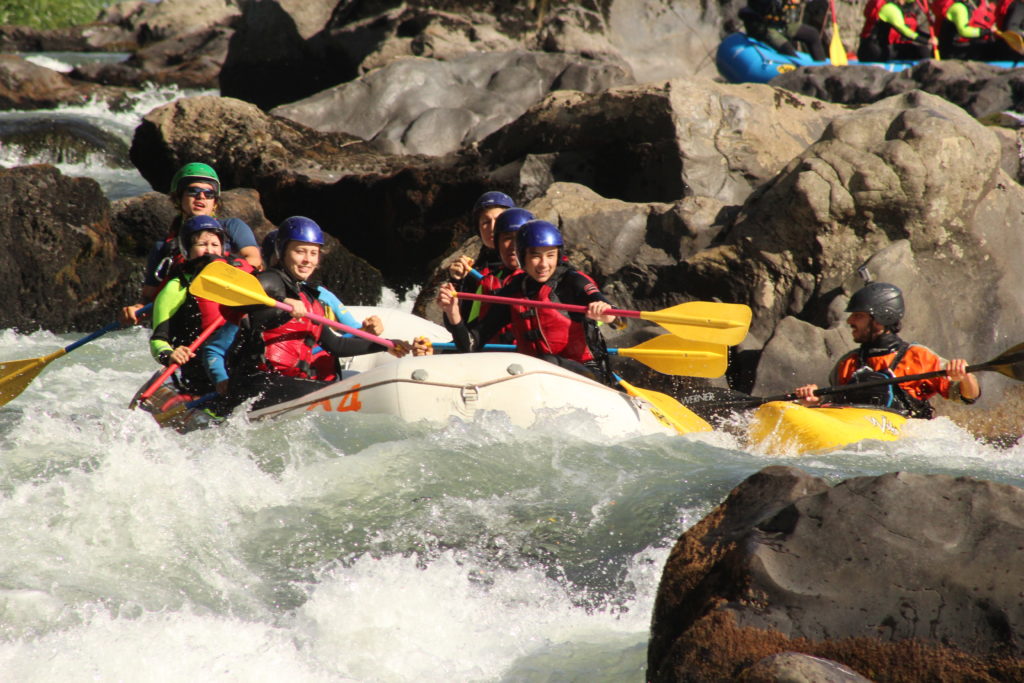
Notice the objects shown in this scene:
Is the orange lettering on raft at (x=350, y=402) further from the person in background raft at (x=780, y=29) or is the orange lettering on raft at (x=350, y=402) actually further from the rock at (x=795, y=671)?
the person in background raft at (x=780, y=29)

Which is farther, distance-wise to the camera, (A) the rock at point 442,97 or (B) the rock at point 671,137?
(A) the rock at point 442,97

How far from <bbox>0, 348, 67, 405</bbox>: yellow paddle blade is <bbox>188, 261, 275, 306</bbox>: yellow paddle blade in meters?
1.39

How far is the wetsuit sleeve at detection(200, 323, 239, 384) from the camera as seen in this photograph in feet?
17.2

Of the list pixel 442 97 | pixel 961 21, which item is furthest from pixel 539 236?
pixel 961 21

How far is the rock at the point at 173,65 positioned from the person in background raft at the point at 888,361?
18866 mm

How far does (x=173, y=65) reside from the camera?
79.1 feet

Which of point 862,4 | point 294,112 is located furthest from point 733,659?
point 862,4

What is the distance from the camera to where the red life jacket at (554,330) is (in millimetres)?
5613

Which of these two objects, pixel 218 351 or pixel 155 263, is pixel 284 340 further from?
pixel 155 263

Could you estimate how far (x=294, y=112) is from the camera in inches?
525

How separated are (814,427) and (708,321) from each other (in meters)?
0.83

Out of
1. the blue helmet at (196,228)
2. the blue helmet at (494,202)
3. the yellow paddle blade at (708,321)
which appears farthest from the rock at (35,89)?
the yellow paddle blade at (708,321)

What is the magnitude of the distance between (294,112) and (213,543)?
1051 centimetres

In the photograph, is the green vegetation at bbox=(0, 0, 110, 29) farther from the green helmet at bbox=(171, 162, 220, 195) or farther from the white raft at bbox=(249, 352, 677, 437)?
the white raft at bbox=(249, 352, 677, 437)
